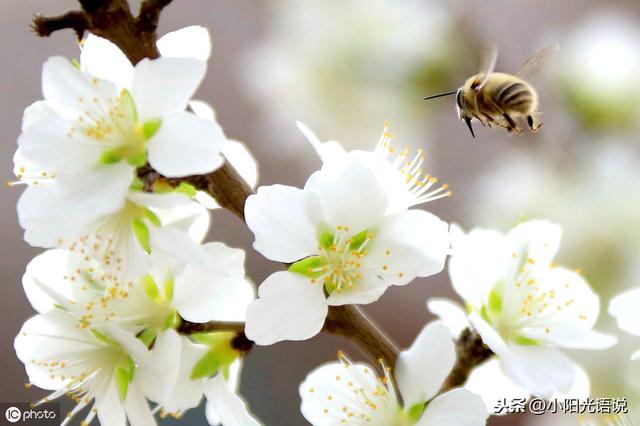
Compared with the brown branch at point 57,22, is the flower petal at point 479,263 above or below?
below

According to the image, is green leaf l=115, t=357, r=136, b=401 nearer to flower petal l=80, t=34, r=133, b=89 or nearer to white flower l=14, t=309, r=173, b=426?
white flower l=14, t=309, r=173, b=426

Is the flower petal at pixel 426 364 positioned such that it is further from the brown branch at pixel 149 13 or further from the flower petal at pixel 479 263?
the brown branch at pixel 149 13

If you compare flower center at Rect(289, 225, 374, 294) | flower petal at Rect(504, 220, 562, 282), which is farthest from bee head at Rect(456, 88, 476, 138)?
flower center at Rect(289, 225, 374, 294)

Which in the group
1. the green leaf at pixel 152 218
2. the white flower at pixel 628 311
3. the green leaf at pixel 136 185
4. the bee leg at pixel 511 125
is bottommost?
the white flower at pixel 628 311

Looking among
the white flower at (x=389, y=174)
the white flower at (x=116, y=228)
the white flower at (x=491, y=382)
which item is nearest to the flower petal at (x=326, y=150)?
the white flower at (x=389, y=174)

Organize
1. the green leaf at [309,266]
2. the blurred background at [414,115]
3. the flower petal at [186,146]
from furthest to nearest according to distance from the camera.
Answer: the blurred background at [414,115] → the green leaf at [309,266] → the flower petal at [186,146]

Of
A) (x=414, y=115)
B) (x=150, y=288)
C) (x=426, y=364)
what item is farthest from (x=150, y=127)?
(x=414, y=115)

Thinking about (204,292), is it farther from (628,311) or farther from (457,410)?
(628,311)
